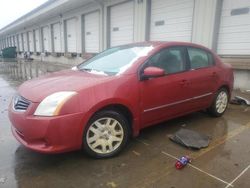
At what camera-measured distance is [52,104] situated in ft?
8.86

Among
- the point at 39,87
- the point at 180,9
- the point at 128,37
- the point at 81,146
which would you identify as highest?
the point at 180,9

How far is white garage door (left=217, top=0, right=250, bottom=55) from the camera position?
24.0ft

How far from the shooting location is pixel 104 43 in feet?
45.9

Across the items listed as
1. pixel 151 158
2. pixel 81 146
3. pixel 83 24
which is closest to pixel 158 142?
pixel 151 158

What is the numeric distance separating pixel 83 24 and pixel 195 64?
44.1ft

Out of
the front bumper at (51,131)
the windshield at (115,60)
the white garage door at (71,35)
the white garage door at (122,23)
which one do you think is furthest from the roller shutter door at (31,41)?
the front bumper at (51,131)

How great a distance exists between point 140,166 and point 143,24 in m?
8.87

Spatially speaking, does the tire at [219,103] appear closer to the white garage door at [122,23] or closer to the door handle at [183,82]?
the door handle at [183,82]

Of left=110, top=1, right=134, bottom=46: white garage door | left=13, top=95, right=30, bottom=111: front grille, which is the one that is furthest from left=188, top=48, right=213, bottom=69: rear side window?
left=110, top=1, right=134, bottom=46: white garage door

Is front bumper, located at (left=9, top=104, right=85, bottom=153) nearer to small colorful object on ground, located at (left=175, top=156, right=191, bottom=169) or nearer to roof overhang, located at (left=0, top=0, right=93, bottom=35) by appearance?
small colorful object on ground, located at (left=175, top=156, right=191, bottom=169)

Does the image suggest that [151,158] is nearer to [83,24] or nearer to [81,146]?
[81,146]

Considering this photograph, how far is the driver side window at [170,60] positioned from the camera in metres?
3.65

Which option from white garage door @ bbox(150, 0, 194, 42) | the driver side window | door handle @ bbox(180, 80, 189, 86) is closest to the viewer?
the driver side window

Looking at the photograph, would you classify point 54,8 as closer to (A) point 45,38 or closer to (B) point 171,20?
(A) point 45,38
